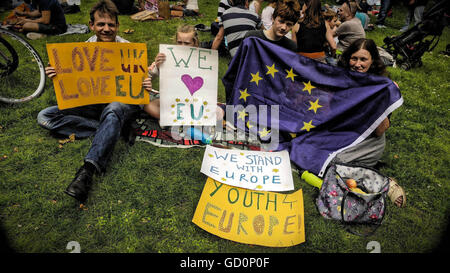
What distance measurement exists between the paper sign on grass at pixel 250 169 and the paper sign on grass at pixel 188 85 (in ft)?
1.89

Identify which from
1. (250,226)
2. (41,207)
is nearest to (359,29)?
(250,226)

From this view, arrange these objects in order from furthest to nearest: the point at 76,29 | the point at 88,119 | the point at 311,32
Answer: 1. the point at 76,29
2. the point at 311,32
3. the point at 88,119

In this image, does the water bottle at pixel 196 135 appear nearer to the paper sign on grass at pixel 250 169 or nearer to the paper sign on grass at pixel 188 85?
the paper sign on grass at pixel 188 85

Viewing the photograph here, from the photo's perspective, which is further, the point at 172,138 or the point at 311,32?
the point at 311,32

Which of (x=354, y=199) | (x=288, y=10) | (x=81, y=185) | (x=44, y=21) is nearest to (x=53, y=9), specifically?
(x=44, y=21)

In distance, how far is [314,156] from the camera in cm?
300

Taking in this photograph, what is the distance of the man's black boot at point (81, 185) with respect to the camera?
7.22ft

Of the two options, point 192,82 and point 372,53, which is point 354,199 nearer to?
point 372,53

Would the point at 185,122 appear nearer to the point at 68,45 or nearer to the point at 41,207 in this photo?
the point at 68,45

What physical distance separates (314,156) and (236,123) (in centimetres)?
110

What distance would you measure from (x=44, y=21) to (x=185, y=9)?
4.21 m

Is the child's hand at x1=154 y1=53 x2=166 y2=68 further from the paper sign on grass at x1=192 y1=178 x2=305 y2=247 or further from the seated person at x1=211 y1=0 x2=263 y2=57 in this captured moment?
the seated person at x1=211 y1=0 x2=263 y2=57

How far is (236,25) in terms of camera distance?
14.6 feet

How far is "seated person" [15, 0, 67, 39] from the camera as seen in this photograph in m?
5.65
